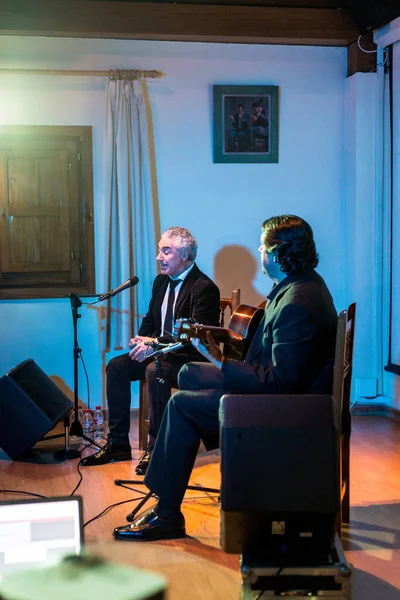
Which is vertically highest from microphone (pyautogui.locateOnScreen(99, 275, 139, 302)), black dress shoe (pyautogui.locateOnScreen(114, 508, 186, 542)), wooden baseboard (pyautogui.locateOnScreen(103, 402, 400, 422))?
microphone (pyautogui.locateOnScreen(99, 275, 139, 302))

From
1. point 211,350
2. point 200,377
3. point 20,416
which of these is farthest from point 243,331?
point 20,416

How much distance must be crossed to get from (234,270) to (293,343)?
8.48 ft

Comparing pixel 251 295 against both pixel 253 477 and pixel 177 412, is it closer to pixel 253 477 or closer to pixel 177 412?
pixel 177 412

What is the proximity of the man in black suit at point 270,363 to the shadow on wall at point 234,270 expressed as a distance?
216 centimetres

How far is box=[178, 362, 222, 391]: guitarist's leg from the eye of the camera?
3.25m

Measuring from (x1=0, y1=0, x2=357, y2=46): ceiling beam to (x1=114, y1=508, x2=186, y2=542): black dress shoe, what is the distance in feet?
10.5

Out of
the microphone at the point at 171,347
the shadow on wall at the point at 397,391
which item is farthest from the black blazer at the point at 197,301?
the shadow on wall at the point at 397,391

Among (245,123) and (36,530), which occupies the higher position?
(245,123)

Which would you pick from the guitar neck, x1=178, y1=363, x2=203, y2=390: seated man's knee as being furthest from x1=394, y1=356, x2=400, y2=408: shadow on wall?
the guitar neck

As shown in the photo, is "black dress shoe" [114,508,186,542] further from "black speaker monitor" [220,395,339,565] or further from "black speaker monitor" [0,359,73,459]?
"black speaker monitor" [0,359,73,459]

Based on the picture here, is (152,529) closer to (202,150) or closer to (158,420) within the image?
(158,420)

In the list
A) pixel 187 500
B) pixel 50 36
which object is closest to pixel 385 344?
pixel 187 500

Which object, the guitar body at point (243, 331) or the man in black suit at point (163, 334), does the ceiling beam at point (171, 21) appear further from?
the guitar body at point (243, 331)

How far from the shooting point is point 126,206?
4902mm
